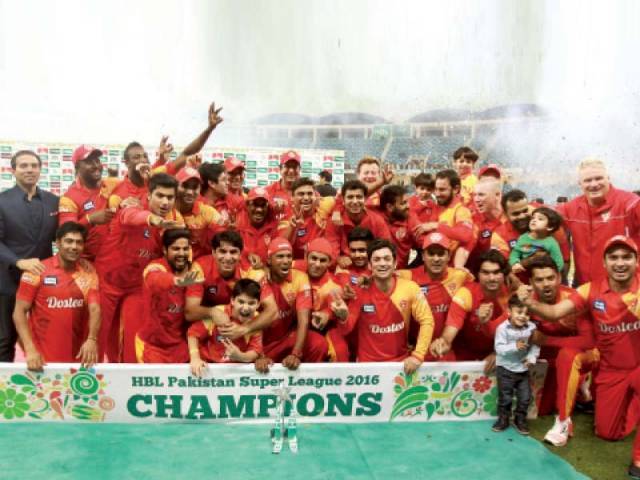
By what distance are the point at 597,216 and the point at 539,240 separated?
523 mm

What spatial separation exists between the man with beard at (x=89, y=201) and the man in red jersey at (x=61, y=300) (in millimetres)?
441

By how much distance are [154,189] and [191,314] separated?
1.01 metres

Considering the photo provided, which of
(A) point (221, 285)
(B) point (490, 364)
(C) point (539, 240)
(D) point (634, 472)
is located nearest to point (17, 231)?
(A) point (221, 285)

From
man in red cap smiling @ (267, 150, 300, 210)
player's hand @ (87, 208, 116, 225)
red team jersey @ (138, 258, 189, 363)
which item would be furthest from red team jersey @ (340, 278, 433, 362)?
player's hand @ (87, 208, 116, 225)

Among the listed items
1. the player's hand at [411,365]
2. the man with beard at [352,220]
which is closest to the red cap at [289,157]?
the man with beard at [352,220]

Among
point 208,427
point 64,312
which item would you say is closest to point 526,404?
point 208,427

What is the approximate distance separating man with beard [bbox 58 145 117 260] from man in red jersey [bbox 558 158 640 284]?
3.95 metres

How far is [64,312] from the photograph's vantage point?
14.8ft

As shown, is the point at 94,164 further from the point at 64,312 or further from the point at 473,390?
the point at 473,390

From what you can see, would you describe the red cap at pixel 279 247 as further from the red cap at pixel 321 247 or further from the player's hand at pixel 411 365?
the player's hand at pixel 411 365

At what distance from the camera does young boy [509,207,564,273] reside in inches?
193

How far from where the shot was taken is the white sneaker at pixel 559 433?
3.96 metres

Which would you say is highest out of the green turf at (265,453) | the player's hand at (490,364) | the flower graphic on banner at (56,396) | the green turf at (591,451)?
the player's hand at (490,364)

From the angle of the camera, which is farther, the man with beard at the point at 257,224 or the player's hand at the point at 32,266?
the man with beard at the point at 257,224
